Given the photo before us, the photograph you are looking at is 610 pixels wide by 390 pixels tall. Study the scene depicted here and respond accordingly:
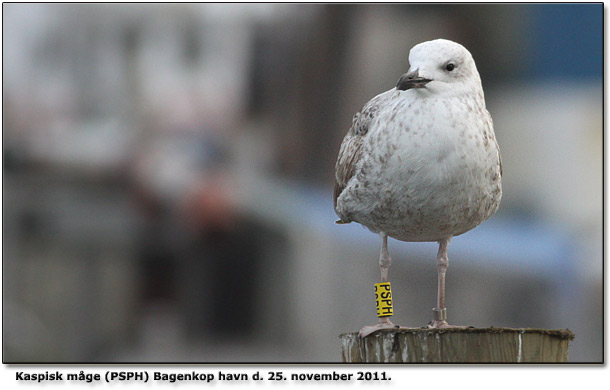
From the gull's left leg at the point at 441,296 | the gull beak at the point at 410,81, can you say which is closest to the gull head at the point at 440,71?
the gull beak at the point at 410,81

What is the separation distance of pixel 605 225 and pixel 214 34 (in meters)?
7.24

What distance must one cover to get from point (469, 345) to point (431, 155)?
1016 mm

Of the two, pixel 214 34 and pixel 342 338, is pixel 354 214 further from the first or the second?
pixel 214 34

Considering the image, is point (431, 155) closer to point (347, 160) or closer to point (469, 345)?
point (347, 160)

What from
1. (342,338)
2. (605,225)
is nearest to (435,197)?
(342,338)

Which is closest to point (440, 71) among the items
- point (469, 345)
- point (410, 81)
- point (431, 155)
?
point (410, 81)

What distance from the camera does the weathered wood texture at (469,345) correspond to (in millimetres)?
5734

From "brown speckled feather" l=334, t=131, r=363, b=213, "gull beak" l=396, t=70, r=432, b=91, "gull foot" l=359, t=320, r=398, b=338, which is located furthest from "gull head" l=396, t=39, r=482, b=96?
"gull foot" l=359, t=320, r=398, b=338

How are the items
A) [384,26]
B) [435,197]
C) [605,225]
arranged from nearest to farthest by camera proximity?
[435,197], [605,225], [384,26]

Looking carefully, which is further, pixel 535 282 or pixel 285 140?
pixel 285 140

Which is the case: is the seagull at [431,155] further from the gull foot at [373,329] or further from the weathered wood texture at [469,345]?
the weathered wood texture at [469,345]

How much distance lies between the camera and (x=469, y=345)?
573 cm

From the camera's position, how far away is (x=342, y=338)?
20.6 ft

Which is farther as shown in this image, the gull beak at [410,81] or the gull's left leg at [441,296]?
the gull's left leg at [441,296]
